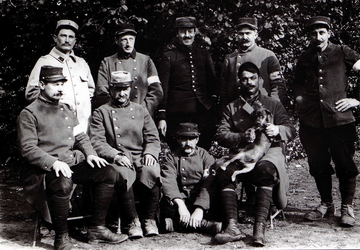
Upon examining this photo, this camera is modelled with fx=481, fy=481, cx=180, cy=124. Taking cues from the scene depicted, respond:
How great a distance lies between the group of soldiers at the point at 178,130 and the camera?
4.33m

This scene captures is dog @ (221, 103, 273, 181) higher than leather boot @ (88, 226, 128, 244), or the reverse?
dog @ (221, 103, 273, 181)

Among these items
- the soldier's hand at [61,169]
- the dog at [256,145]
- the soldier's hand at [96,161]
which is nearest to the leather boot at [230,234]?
the dog at [256,145]

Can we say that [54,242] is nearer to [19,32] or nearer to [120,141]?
[120,141]

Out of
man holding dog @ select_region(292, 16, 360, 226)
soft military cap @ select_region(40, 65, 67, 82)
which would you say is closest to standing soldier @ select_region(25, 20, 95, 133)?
soft military cap @ select_region(40, 65, 67, 82)

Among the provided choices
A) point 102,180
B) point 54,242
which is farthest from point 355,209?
point 54,242

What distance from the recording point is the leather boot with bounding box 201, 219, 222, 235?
14.8 feet

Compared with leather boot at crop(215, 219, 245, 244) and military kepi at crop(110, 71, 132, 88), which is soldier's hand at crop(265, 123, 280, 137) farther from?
military kepi at crop(110, 71, 132, 88)

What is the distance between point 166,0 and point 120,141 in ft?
6.33

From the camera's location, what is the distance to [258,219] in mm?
4305

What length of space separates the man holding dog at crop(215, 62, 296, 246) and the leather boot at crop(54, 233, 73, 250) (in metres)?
1.29

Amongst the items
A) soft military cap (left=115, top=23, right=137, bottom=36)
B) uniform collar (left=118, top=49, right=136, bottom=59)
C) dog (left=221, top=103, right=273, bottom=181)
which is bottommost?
dog (left=221, top=103, right=273, bottom=181)

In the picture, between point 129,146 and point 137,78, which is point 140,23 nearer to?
point 137,78

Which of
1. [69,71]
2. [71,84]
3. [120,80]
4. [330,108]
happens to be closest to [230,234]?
[330,108]

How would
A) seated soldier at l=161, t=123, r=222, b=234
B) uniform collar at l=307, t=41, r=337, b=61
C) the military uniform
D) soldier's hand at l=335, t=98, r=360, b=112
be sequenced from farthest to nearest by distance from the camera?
the military uniform
uniform collar at l=307, t=41, r=337, b=61
soldier's hand at l=335, t=98, r=360, b=112
seated soldier at l=161, t=123, r=222, b=234
